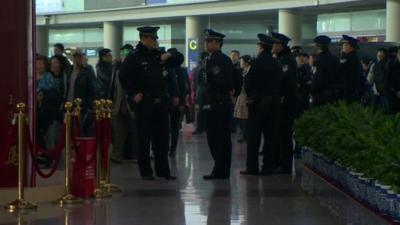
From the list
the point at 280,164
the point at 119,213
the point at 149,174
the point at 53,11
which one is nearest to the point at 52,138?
the point at 149,174

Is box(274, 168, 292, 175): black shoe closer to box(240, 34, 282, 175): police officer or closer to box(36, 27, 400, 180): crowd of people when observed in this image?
box(36, 27, 400, 180): crowd of people

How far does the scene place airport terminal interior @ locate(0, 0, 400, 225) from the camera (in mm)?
8711

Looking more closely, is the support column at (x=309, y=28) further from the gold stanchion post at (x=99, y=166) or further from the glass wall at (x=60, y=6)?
the gold stanchion post at (x=99, y=166)

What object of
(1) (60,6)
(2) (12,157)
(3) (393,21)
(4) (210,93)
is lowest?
(2) (12,157)

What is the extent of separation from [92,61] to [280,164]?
30560 mm

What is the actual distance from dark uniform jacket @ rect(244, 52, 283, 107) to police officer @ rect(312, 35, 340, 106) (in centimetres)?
102

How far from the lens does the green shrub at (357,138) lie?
269 inches

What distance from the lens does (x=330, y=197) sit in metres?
9.68

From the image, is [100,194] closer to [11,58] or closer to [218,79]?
[11,58]

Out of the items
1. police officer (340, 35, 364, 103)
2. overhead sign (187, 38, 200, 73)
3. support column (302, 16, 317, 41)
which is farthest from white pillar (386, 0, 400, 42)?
police officer (340, 35, 364, 103)

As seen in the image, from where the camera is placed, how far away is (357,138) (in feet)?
26.8

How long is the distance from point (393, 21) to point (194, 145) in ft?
45.0

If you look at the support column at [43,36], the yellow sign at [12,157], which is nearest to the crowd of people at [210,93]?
the yellow sign at [12,157]

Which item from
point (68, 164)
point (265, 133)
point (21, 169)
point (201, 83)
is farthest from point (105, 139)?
point (201, 83)
